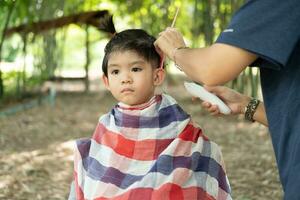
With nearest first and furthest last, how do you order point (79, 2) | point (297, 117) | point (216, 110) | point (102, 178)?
1. point (297, 117)
2. point (216, 110)
3. point (102, 178)
4. point (79, 2)

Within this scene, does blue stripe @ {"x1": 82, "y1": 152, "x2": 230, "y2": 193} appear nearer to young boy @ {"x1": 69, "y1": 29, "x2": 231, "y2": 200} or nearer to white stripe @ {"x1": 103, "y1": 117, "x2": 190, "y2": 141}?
young boy @ {"x1": 69, "y1": 29, "x2": 231, "y2": 200}

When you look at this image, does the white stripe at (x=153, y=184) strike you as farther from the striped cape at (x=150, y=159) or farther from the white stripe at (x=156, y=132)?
the white stripe at (x=156, y=132)

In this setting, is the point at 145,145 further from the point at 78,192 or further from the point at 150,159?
the point at 78,192

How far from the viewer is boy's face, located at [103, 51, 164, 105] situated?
2217mm

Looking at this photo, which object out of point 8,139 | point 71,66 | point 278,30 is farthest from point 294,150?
point 71,66

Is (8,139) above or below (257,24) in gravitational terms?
below

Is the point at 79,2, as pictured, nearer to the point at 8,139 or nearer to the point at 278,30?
the point at 8,139

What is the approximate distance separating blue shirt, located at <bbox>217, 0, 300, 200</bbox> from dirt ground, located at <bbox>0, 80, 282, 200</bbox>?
2.41m

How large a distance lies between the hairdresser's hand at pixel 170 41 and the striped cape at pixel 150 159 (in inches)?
17.2

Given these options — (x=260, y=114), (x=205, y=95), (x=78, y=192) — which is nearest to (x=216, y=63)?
(x=205, y=95)

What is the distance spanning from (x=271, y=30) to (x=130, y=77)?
851 millimetres

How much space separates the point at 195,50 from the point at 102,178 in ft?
2.54

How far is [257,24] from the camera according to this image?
1489mm

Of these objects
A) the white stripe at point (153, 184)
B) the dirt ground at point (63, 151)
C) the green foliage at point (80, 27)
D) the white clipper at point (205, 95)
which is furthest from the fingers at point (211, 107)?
the green foliage at point (80, 27)
